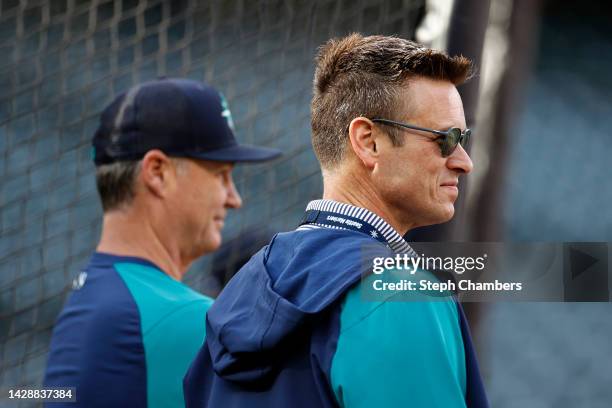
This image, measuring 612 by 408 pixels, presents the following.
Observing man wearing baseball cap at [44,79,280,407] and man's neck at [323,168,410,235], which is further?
man wearing baseball cap at [44,79,280,407]

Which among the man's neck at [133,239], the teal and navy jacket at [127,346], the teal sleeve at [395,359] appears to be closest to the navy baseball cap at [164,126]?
the man's neck at [133,239]

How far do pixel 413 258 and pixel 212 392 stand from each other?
0.31m

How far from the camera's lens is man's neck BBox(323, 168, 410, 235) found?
1312mm

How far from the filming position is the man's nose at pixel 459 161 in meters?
1.33

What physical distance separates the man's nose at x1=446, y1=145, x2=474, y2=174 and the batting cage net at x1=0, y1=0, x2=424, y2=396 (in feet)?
3.42

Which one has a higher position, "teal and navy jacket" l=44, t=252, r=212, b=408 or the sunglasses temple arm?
the sunglasses temple arm

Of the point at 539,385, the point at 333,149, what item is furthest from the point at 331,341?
the point at 539,385

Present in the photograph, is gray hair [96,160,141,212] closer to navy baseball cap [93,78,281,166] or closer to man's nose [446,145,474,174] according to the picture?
navy baseball cap [93,78,281,166]

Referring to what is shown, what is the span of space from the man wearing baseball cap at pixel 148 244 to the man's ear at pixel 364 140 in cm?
56

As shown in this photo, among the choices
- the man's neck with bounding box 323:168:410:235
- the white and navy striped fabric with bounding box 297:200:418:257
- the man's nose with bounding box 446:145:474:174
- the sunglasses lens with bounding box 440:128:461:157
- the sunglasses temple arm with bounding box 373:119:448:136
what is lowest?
the white and navy striped fabric with bounding box 297:200:418:257

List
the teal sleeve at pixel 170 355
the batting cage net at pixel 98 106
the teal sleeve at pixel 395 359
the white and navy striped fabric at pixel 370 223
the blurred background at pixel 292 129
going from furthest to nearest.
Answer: the batting cage net at pixel 98 106, the blurred background at pixel 292 129, the teal sleeve at pixel 170 355, the white and navy striped fabric at pixel 370 223, the teal sleeve at pixel 395 359

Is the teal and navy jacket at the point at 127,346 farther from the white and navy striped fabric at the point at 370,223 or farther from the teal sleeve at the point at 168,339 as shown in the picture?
the white and navy striped fabric at the point at 370,223

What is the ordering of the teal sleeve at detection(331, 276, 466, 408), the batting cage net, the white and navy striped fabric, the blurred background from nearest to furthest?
1. the teal sleeve at detection(331, 276, 466, 408)
2. the white and navy striped fabric
3. the blurred background
4. the batting cage net

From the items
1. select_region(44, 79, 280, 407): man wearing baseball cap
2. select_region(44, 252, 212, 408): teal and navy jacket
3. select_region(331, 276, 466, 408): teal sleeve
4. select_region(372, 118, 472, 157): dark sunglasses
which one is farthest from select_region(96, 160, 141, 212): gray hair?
select_region(331, 276, 466, 408): teal sleeve
